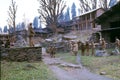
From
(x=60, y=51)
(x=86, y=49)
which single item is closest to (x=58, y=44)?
(x=60, y=51)

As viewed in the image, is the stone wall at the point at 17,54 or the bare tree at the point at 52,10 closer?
the stone wall at the point at 17,54

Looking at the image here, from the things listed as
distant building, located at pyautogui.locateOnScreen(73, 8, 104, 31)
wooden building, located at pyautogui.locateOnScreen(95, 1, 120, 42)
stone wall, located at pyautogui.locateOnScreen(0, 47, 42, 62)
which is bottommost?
stone wall, located at pyautogui.locateOnScreen(0, 47, 42, 62)

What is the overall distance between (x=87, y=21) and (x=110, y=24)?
2074 centimetres

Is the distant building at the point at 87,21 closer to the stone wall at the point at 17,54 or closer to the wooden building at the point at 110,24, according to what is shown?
the wooden building at the point at 110,24

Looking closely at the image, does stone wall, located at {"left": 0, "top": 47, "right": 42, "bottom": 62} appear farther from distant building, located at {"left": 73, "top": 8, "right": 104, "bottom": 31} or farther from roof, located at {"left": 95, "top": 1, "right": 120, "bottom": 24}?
distant building, located at {"left": 73, "top": 8, "right": 104, "bottom": 31}

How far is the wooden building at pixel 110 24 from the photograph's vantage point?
34.3 m

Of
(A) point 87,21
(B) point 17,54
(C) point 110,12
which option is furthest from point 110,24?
(A) point 87,21

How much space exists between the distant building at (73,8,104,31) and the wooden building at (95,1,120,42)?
1396 cm

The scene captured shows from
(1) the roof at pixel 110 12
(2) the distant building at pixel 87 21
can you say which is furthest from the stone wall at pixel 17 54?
(2) the distant building at pixel 87 21

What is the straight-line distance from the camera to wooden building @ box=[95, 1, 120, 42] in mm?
34319

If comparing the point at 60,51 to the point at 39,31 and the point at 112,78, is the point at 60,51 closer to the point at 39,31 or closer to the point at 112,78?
the point at 112,78

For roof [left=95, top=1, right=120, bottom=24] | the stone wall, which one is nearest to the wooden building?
roof [left=95, top=1, right=120, bottom=24]

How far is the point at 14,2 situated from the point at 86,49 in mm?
27695

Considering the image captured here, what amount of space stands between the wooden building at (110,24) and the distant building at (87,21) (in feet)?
45.8
